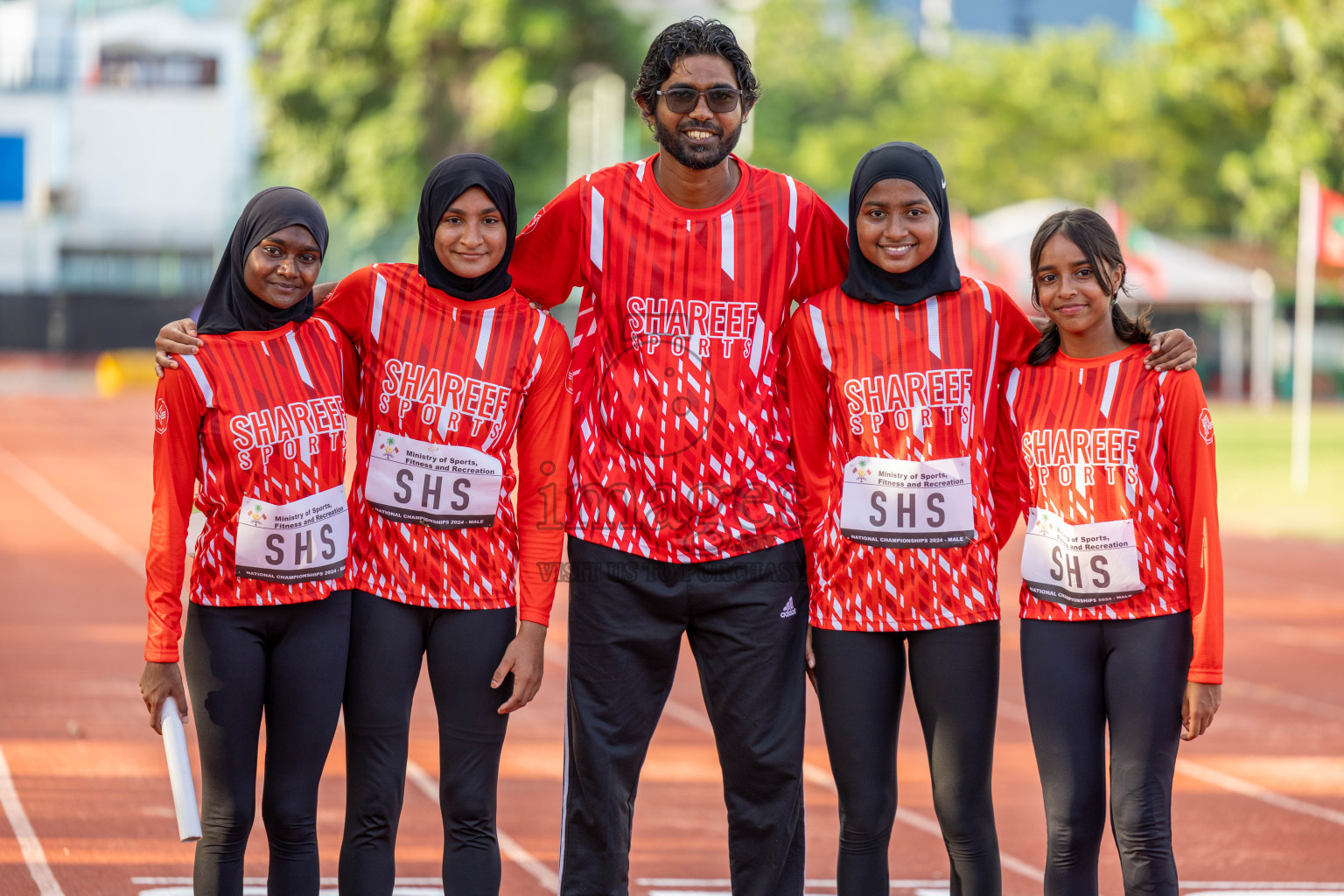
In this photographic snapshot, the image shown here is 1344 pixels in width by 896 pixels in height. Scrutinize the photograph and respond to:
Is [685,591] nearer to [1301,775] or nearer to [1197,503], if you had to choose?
[1197,503]

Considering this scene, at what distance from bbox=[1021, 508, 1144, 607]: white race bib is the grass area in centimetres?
1135

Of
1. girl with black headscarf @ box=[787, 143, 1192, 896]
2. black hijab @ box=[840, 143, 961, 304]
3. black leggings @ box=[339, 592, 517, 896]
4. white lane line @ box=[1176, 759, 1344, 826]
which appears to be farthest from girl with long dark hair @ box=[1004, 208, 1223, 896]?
white lane line @ box=[1176, 759, 1344, 826]

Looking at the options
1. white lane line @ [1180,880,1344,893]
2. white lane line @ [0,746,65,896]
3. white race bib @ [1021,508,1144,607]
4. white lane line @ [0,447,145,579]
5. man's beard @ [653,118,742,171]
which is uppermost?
man's beard @ [653,118,742,171]

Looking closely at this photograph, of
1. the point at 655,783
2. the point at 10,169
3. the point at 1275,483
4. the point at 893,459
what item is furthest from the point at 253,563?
the point at 10,169

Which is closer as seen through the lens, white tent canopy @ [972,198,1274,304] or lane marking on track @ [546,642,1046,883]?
lane marking on track @ [546,642,1046,883]

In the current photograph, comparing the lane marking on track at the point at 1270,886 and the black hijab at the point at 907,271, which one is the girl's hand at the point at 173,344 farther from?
the lane marking on track at the point at 1270,886

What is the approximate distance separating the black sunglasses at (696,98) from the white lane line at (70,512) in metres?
8.51

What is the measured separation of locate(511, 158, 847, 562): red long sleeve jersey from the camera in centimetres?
347

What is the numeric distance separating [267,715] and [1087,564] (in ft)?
6.32

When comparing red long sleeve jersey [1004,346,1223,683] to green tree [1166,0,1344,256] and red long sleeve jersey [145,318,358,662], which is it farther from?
green tree [1166,0,1344,256]

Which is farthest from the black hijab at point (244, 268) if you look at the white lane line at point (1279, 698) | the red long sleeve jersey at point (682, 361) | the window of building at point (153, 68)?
the window of building at point (153, 68)

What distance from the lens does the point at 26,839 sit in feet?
16.7

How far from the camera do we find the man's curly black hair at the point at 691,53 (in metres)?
3.53

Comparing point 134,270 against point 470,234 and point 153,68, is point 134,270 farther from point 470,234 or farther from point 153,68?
point 470,234
